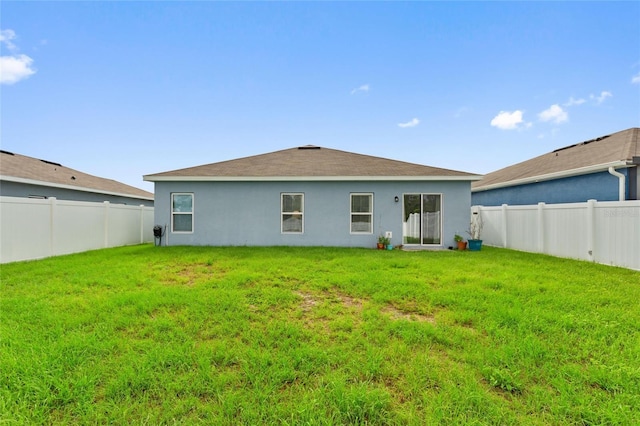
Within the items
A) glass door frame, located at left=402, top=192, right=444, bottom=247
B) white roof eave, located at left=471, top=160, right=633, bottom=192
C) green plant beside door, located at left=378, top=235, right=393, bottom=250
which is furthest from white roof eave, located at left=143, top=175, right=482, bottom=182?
white roof eave, located at left=471, top=160, right=633, bottom=192

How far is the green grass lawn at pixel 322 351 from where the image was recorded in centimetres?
232

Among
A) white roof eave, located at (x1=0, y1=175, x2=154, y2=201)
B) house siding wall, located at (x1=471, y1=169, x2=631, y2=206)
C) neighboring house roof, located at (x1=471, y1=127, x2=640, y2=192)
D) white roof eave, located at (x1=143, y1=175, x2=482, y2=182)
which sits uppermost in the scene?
neighboring house roof, located at (x1=471, y1=127, x2=640, y2=192)

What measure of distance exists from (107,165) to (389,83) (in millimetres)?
15225

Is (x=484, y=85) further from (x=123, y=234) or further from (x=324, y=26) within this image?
(x=123, y=234)

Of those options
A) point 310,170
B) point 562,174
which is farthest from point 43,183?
point 562,174

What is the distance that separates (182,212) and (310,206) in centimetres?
504

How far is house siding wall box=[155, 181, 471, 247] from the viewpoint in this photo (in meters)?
10.3

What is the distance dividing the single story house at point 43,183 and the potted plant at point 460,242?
16230 mm

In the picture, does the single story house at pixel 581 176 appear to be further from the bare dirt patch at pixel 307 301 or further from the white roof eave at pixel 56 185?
the white roof eave at pixel 56 185

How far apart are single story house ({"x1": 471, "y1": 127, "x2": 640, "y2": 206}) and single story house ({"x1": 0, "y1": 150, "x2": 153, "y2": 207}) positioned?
20351mm

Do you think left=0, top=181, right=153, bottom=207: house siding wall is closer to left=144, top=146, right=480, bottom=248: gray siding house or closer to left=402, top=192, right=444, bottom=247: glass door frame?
left=144, top=146, right=480, bottom=248: gray siding house

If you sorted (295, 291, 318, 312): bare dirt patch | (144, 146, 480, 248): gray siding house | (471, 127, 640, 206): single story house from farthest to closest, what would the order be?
(144, 146, 480, 248): gray siding house < (471, 127, 640, 206): single story house < (295, 291, 318, 312): bare dirt patch

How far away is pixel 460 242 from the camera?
1007 centimetres

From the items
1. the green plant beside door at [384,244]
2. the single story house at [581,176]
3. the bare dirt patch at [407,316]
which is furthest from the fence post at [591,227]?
the bare dirt patch at [407,316]
